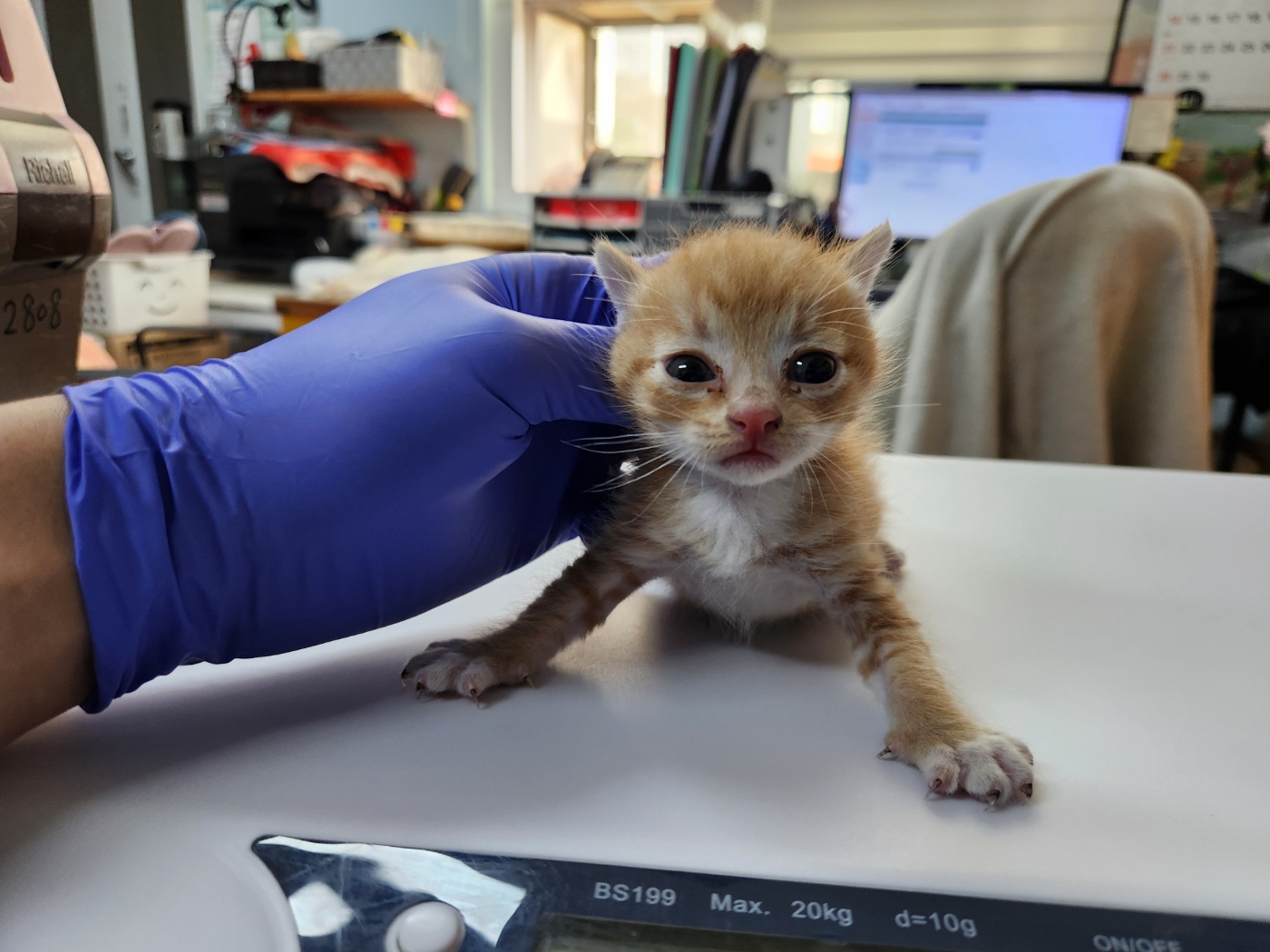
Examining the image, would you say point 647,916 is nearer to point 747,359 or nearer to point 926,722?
point 926,722

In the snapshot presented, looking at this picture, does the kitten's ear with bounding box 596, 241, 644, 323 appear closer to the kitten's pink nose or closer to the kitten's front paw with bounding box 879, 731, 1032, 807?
the kitten's pink nose

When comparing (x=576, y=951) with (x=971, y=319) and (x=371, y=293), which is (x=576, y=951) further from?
(x=971, y=319)

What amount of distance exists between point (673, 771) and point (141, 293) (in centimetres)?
125

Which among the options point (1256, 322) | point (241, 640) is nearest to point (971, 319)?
point (1256, 322)

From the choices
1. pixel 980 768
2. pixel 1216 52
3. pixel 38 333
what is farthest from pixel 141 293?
pixel 1216 52

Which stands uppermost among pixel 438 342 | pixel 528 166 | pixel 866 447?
pixel 528 166

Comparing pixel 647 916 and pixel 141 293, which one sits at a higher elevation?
pixel 141 293

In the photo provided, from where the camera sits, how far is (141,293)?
1297 millimetres

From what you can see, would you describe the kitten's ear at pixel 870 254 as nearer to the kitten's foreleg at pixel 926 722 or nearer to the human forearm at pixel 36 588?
the kitten's foreleg at pixel 926 722

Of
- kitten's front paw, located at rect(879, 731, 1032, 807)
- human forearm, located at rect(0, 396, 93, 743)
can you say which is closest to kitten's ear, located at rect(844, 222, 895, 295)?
kitten's front paw, located at rect(879, 731, 1032, 807)

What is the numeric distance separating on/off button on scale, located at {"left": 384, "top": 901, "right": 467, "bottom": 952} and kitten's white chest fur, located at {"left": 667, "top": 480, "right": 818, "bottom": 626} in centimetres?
37

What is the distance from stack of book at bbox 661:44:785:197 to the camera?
2.74 meters

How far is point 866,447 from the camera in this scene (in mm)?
863

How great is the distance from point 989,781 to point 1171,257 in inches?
53.9
